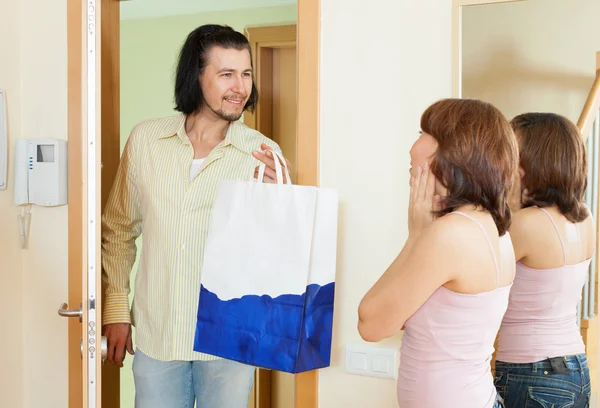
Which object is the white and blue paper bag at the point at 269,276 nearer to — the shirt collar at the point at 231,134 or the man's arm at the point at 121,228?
the shirt collar at the point at 231,134

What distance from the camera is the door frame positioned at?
185cm

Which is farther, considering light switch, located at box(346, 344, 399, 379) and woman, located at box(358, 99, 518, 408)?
light switch, located at box(346, 344, 399, 379)

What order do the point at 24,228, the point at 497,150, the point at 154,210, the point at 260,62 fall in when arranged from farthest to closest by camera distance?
the point at 260,62 < the point at 24,228 < the point at 154,210 < the point at 497,150

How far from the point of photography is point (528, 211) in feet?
4.55

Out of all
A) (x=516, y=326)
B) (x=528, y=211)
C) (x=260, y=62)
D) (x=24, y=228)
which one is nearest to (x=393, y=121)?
(x=528, y=211)

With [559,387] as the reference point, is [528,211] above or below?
above

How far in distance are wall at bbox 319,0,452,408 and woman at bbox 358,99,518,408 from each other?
1.61 ft

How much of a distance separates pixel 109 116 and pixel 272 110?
0.68m

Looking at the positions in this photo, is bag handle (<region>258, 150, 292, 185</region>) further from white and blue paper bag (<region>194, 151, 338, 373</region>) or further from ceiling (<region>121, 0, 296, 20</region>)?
ceiling (<region>121, 0, 296, 20</region>)

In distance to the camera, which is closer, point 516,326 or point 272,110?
point 516,326

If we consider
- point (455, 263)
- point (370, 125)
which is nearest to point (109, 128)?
point (370, 125)

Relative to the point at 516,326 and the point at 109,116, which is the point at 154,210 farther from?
→ the point at 516,326

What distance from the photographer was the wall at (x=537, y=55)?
1.51 meters

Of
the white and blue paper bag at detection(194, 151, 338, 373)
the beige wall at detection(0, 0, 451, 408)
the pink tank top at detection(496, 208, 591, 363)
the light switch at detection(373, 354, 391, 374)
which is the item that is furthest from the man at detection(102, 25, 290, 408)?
the pink tank top at detection(496, 208, 591, 363)
